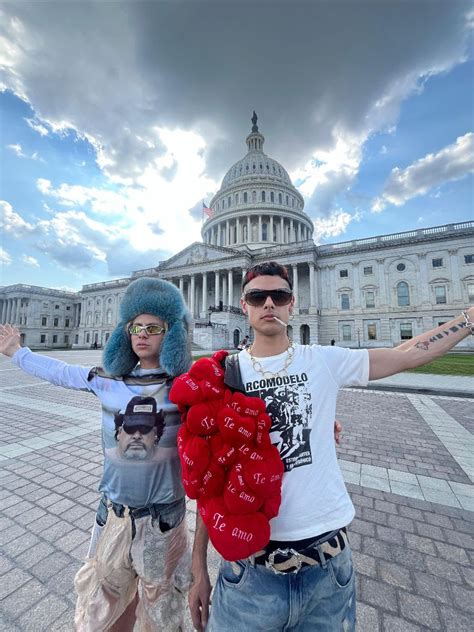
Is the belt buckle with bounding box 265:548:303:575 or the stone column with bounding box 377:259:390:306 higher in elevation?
the stone column with bounding box 377:259:390:306

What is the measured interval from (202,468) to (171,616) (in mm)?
1238

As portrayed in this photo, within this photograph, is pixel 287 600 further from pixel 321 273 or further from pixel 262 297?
pixel 321 273

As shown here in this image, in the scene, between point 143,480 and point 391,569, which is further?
point 391,569

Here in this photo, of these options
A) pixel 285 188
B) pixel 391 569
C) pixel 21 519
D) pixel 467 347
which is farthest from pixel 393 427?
pixel 285 188

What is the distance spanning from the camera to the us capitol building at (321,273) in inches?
1362

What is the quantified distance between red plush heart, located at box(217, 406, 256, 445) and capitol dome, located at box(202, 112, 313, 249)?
53.0 meters

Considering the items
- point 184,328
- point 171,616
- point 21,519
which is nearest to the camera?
point 171,616

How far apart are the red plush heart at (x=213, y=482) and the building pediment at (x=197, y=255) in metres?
43.0

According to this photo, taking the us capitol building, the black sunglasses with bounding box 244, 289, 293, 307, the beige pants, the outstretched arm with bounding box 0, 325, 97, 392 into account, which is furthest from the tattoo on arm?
the us capitol building

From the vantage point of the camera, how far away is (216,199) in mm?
62812

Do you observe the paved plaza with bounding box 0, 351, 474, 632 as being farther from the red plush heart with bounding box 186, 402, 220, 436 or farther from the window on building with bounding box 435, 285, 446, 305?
the window on building with bounding box 435, 285, 446, 305

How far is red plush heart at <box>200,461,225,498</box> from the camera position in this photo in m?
1.30

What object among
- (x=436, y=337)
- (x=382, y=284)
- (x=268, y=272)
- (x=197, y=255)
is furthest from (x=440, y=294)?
(x=268, y=272)

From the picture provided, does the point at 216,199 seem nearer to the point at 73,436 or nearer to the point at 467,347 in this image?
the point at 467,347
